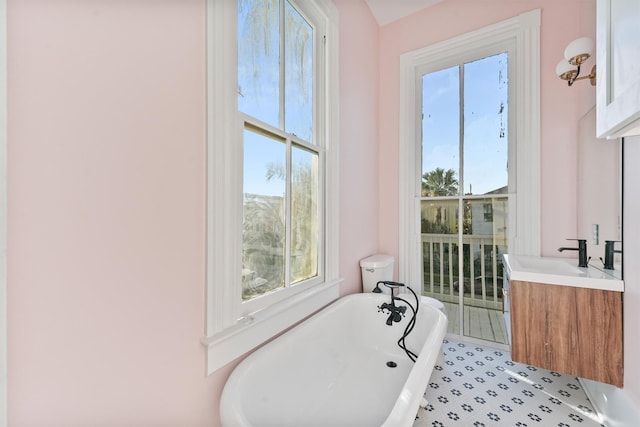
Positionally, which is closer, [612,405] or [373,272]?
[612,405]

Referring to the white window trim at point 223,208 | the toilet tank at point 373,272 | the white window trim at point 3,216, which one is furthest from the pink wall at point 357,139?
the white window trim at point 3,216

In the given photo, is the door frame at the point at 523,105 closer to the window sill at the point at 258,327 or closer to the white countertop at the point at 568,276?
the white countertop at the point at 568,276

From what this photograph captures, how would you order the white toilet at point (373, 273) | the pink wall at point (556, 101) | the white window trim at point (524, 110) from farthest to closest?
the white toilet at point (373, 273), the white window trim at point (524, 110), the pink wall at point (556, 101)

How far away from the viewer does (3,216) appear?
569mm

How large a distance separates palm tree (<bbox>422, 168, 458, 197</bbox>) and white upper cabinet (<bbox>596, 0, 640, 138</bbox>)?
182 centimetres

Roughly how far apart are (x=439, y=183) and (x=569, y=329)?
4.67 ft

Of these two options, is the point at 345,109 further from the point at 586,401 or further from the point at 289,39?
the point at 586,401

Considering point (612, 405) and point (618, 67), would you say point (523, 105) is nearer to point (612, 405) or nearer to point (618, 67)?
point (618, 67)

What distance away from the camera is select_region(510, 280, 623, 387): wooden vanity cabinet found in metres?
1.40

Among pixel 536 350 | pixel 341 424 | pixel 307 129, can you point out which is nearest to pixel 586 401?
pixel 536 350

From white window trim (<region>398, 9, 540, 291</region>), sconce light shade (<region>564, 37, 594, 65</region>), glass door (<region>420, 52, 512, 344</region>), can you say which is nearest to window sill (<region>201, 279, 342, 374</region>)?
glass door (<region>420, 52, 512, 344</region>)

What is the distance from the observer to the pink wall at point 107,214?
615mm

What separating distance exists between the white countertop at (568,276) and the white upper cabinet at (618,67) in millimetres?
1135

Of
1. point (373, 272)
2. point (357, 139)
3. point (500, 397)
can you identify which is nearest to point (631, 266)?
point (500, 397)
